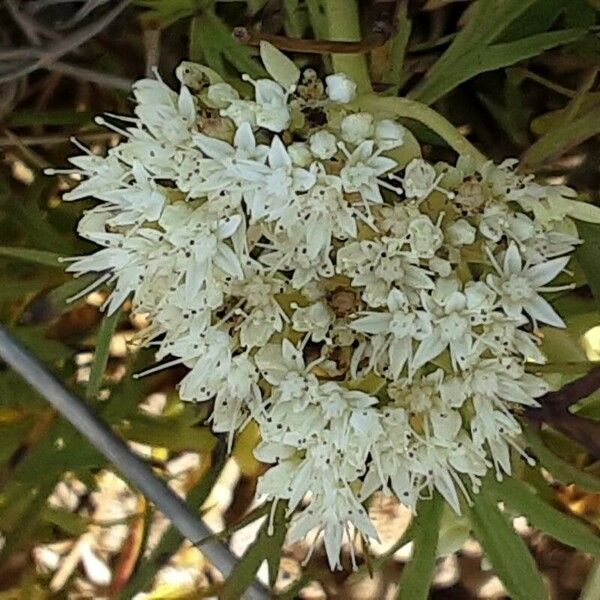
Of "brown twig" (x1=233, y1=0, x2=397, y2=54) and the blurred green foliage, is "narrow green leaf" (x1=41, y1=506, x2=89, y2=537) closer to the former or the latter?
the blurred green foliage

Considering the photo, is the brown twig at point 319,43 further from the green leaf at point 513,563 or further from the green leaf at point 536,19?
the green leaf at point 513,563

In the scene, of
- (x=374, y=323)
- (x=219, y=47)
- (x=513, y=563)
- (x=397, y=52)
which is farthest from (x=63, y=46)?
(x=513, y=563)

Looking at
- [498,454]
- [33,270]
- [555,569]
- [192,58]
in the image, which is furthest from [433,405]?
[555,569]

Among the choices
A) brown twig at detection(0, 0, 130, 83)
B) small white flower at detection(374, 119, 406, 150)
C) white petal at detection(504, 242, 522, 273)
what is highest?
brown twig at detection(0, 0, 130, 83)

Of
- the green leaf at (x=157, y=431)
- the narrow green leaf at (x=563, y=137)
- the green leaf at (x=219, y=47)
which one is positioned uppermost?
the green leaf at (x=219, y=47)

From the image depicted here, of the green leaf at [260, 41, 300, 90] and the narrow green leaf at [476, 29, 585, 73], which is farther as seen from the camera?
the narrow green leaf at [476, 29, 585, 73]

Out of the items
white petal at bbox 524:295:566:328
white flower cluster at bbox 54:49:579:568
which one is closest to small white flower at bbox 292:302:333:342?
white flower cluster at bbox 54:49:579:568

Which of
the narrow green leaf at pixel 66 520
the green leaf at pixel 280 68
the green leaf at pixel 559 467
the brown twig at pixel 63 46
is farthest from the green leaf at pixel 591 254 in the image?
the narrow green leaf at pixel 66 520
